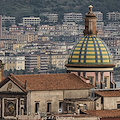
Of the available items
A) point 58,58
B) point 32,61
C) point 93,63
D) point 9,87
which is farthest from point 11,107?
point 58,58

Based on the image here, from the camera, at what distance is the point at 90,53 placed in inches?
1628

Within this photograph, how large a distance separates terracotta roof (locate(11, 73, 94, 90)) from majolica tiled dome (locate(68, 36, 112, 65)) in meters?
1.30

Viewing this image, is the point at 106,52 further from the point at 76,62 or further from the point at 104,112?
the point at 104,112

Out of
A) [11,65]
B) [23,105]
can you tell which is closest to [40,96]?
[23,105]

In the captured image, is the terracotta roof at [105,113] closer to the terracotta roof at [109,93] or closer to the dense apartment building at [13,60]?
the terracotta roof at [109,93]

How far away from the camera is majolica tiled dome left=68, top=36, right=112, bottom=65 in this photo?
4119 cm

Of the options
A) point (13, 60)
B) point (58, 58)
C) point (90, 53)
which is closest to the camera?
point (90, 53)

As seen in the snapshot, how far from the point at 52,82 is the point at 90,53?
2930mm

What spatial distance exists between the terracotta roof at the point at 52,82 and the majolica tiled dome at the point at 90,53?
4.27 feet

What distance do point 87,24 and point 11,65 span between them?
5301 inches

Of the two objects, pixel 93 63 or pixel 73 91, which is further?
pixel 93 63

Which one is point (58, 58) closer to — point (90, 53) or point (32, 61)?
point (32, 61)

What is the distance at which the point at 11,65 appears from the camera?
177 m

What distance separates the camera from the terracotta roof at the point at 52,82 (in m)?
38.5
